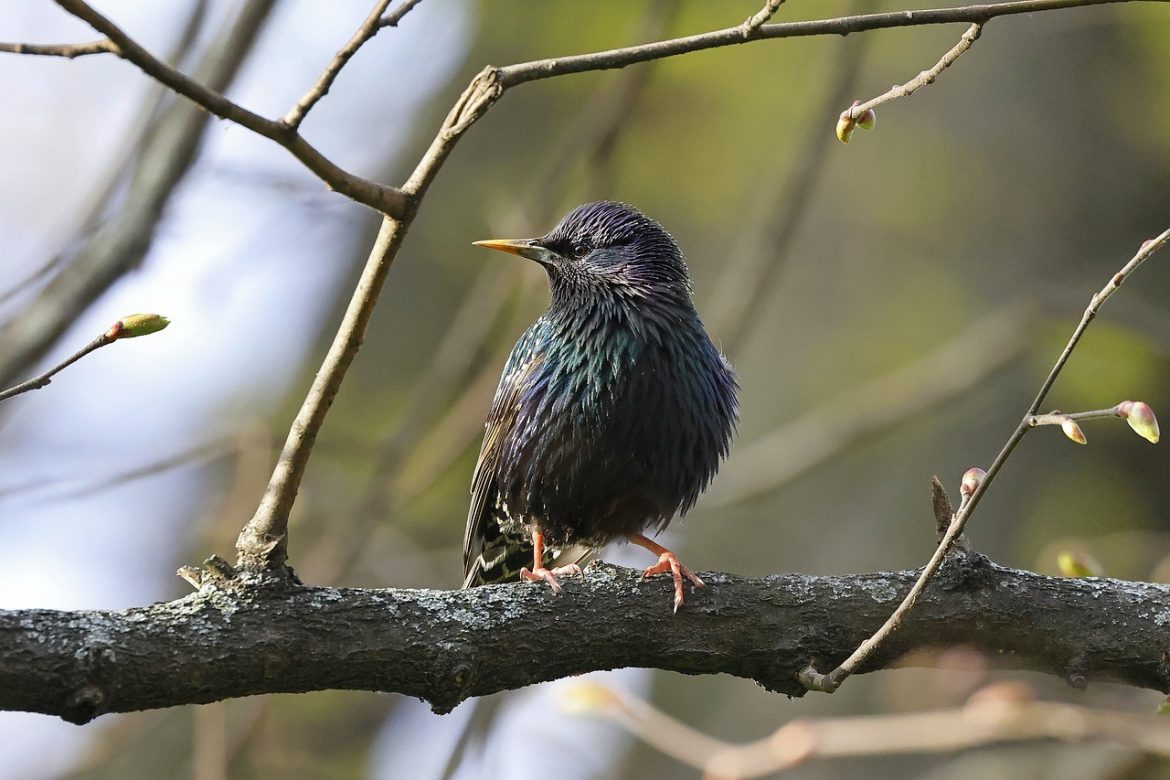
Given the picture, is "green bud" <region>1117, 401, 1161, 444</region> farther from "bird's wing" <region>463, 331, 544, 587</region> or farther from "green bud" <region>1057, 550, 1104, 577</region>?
"bird's wing" <region>463, 331, 544, 587</region>

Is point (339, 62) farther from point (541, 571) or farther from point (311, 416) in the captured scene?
point (541, 571)

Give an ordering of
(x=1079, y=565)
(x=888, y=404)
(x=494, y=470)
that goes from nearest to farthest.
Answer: (x=1079, y=565) → (x=494, y=470) → (x=888, y=404)

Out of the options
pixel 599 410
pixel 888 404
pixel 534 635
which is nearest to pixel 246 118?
pixel 534 635

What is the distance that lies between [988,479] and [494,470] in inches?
96.1

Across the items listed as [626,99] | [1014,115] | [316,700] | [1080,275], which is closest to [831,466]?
[1080,275]

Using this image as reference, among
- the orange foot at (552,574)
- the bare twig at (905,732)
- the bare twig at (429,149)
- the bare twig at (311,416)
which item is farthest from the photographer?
the bare twig at (905,732)

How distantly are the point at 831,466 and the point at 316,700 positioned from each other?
3.32 metres

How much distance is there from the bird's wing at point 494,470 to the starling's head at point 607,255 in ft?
0.97

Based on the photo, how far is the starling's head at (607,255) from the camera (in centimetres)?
458

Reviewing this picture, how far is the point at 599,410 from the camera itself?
411 centimetres

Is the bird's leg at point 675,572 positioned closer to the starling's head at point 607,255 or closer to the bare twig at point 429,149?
the bare twig at point 429,149

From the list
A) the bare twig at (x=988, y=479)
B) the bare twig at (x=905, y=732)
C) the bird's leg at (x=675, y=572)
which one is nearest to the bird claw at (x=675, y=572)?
the bird's leg at (x=675, y=572)

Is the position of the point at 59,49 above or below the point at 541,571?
above

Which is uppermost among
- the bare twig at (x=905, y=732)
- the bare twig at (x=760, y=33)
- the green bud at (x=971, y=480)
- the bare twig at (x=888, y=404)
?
the bare twig at (x=760, y=33)
